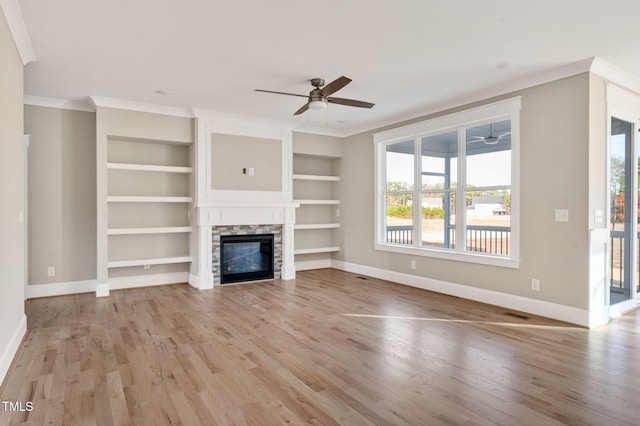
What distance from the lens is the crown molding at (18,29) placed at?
9.12ft

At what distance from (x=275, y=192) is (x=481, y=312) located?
12.4 ft

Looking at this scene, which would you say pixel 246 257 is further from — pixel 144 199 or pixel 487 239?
pixel 487 239

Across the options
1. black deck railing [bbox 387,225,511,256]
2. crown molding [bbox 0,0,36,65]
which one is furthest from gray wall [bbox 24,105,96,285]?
black deck railing [bbox 387,225,511,256]

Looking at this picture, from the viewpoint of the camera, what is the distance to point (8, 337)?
9.75ft

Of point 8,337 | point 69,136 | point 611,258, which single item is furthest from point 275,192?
point 611,258

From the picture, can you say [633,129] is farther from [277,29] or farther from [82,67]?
[82,67]

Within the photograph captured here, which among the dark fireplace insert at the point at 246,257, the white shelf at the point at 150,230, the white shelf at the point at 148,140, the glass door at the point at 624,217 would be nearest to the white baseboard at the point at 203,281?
the dark fireplace insert at the point at 246,257

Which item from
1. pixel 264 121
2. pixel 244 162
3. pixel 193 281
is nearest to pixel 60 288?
pixel 193 281

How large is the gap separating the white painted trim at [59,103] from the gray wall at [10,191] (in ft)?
6.22

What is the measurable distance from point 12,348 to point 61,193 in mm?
2971

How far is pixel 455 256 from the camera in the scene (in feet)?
17.3

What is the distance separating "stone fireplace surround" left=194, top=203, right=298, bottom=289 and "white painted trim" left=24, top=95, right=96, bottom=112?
2.13 m

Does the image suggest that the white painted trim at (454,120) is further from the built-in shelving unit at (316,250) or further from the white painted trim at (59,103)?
the white painted trim at (59,103)

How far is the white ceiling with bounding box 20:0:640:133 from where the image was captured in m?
2.86
